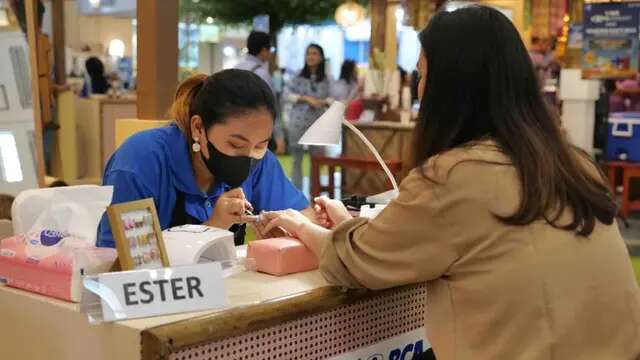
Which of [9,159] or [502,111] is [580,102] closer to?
[9,159]

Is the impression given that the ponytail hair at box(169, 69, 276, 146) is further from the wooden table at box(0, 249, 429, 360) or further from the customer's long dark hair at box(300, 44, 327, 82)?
the customer's long dark hair at box(300, 44, 327, 82)

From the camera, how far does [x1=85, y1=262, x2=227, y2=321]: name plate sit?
157 cm

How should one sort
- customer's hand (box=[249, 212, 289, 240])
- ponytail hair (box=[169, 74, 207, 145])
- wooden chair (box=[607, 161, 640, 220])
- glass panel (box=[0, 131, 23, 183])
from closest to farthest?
customer's hand (box=[249, 212, 289, 240])
ponytail hair (box=[169, 74, 207, 145])
glass panel (box=[0, 131, 23, 183])
wooden chair (box=[607, 161, 640, 220])

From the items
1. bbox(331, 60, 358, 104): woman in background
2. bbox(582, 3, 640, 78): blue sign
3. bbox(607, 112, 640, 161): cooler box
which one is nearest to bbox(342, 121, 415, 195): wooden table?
bbox(331, 60, 358, 104): woman in background

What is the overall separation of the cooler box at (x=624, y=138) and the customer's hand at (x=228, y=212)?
6221 mm

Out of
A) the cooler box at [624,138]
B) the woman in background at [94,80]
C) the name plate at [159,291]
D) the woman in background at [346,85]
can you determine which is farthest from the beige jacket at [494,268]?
the woman in background at [94,80]

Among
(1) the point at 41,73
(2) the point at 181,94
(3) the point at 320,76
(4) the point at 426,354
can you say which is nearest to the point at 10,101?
(2) the point at 181,94

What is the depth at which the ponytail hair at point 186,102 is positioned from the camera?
2494mm

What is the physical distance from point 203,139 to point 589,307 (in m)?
1.23

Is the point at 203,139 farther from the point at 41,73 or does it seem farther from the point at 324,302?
the point at 41,73

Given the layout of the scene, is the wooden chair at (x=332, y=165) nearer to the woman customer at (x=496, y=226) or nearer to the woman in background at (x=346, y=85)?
the woman in background at (x=346, y=85)

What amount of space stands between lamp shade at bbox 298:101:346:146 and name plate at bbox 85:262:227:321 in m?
0.70

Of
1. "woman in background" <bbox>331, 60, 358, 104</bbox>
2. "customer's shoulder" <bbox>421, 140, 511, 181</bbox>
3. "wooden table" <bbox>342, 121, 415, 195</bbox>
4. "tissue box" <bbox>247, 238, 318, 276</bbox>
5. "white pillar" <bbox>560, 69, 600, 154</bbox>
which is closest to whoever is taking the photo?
"customer's shoulder" <bbox>421, 140, 511, 181</bbox>

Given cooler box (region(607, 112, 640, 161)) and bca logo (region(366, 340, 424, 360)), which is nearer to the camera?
bca logo (region(366, 340, 424, 360))
